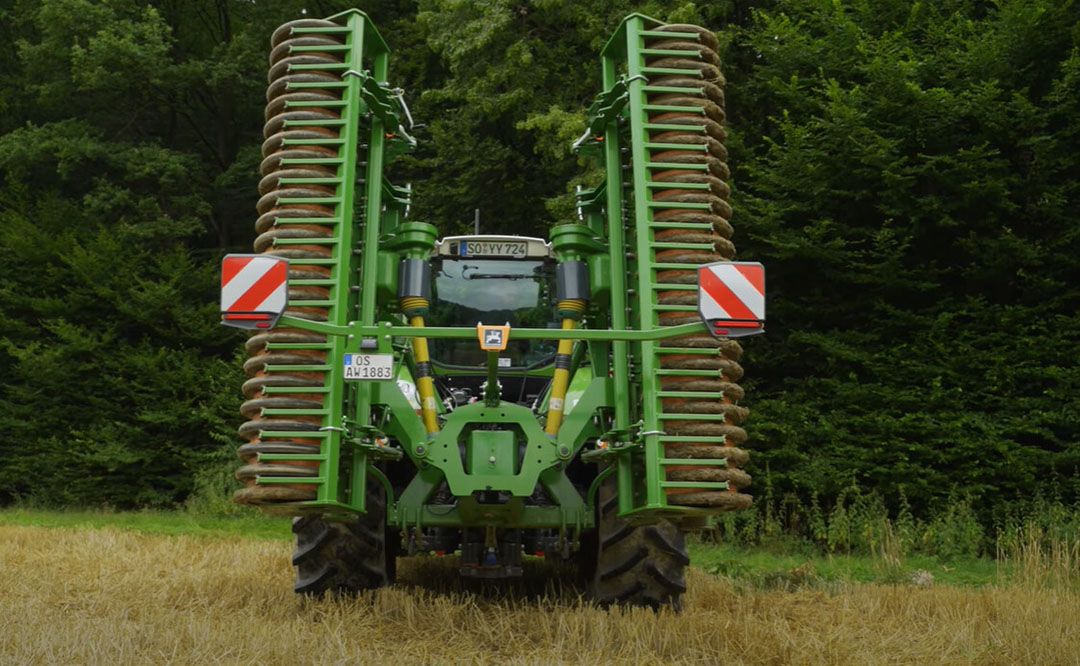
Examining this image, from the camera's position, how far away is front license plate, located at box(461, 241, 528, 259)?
7.04m

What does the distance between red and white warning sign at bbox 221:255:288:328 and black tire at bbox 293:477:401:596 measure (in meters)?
1.47

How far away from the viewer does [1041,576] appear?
25.7 feet

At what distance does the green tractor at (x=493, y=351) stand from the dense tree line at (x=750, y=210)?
6540 millimetres

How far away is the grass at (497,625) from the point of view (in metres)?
4.41

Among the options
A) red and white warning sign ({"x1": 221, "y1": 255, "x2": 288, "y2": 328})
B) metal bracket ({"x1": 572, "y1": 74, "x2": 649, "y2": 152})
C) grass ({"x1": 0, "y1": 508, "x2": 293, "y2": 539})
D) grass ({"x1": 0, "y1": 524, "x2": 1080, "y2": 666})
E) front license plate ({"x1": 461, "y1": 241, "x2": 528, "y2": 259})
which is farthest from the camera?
grass ({"x1": 0, "y1": 508, "x2": 293, "y2": 539})

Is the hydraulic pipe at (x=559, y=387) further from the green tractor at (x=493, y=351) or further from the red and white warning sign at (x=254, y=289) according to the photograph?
the red and white warning sign at (x=254, y=289)

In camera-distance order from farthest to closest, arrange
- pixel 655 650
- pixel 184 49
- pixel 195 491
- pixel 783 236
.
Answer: pixel 184 49 → pixel 195 491 → pixel 783 236 → pixel 655 650

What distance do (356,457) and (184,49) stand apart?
2043cm

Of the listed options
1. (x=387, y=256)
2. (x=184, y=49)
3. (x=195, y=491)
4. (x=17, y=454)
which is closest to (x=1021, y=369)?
(x=387, y=256)

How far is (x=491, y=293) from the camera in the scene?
23.5 ft

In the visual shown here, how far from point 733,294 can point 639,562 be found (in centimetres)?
166

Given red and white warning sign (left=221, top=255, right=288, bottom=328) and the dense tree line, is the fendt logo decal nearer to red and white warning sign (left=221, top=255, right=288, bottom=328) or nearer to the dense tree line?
red and white warning sign (left=221, top=255, right=288, bottom=328)

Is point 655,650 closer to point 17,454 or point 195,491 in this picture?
point 195,491

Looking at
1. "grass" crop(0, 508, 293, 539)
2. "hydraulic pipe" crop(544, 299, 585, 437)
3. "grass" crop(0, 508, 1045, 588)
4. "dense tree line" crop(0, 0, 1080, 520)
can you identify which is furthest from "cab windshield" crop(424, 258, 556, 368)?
"grass" crop(0, 508, 293, 539)
